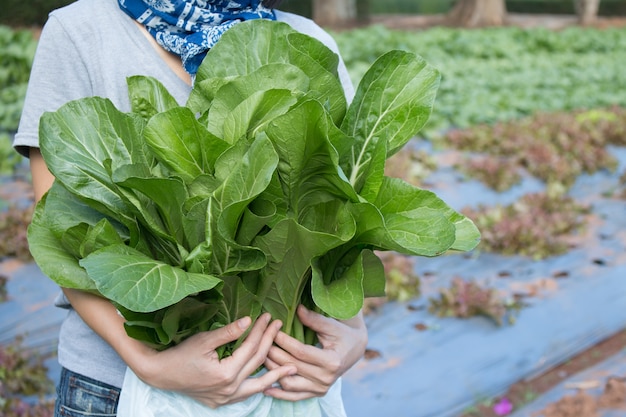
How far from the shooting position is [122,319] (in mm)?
1204

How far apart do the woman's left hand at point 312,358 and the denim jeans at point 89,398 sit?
1.01 feet

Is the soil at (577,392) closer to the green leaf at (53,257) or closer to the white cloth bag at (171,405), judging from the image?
the white cloth bag at (171,405)

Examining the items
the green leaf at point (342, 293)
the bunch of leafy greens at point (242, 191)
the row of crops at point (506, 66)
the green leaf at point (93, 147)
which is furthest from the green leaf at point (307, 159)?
the row of crops at point (506, 66)

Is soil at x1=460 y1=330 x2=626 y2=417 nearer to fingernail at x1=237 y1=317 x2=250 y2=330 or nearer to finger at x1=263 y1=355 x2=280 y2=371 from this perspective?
finger at x1=263 y1=355 x2=280 y2=371

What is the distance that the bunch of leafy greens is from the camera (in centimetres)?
102

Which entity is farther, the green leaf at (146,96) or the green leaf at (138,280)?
the green leaf at (146,96)

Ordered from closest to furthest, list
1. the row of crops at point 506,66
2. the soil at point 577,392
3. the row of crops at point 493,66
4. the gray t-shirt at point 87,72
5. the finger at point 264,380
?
the finger at point 264,380 → the gray t-shirt at point 87,72 → the soil at point 577,392 → the row of crops at point 493,66 → the row of crops at point 506,66

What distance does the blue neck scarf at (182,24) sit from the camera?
134 centimetres


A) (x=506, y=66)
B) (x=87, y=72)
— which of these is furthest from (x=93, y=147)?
(x=506, y=66)

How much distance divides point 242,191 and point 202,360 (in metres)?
0.27

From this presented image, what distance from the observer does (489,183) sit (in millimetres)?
5359

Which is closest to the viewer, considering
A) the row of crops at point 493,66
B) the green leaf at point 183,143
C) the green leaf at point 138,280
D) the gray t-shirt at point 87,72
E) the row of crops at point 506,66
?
the green leaf at point 138,280

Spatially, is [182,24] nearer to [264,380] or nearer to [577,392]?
[264,380]

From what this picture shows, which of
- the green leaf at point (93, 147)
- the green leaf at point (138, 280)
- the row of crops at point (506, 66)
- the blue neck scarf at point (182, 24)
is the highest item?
the blue neck scarf at point (182, 24)
